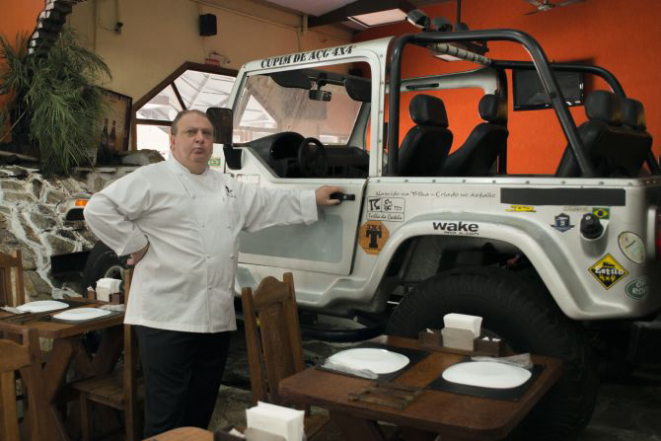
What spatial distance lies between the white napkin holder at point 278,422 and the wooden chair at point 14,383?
0.81 meters

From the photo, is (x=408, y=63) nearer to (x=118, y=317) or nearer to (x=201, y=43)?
(x=201, y=43)

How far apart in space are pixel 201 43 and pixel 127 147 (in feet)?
5.51

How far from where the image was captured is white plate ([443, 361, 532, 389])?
188cm

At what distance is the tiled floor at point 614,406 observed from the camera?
11.0 feet

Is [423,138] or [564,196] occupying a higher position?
[423,138]

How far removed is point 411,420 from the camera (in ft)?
5.46

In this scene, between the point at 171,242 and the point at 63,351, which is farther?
the point at 63,351

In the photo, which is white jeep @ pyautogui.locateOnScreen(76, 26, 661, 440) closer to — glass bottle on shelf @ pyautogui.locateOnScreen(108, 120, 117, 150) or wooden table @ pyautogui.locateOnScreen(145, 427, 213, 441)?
wooden table @ pyautogui.locateOnScreen(145, 427, 213, 441)

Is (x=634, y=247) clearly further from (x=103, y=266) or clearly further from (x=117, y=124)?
(x=117, y=124)

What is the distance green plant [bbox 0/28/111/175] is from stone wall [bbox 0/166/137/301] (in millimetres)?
157

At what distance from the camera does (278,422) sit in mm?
1352

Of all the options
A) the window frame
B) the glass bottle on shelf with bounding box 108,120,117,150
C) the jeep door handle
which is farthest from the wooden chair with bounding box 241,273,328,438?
the window frame

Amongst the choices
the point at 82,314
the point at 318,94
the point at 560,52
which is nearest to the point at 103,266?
the point at 82,314

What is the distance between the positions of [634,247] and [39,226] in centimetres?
424
